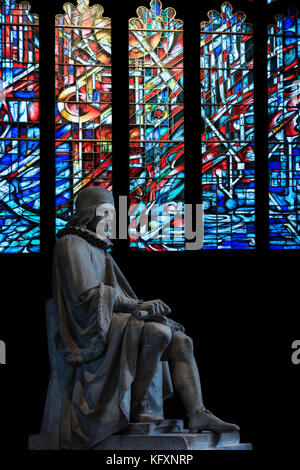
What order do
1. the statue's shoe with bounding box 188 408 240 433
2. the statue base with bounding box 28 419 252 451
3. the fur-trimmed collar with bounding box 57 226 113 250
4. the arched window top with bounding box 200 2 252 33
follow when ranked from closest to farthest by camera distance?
1. the statue base with bounding box 28 419 252 451
2. the statue's shoe with bounding box 188 408 240 433
3. the fur-trimmed collar with bounding box 57 226 113 250
4. the arched window top with bounding box 200 2 252 33

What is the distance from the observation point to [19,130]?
11492 millimetres

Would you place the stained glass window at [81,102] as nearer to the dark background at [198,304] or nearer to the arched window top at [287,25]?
the dark background at [198,304]

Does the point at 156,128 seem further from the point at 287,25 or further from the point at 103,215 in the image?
the point at 103,215

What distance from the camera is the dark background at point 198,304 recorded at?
10914 millimetres

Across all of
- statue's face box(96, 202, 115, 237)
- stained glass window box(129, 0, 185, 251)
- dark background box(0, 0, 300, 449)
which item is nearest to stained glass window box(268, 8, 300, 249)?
dark background box(0, 0, 300, 449)

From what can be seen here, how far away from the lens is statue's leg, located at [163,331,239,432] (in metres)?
8.16

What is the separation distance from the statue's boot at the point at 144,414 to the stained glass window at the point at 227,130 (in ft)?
10.6

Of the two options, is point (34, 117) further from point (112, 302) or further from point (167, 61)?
point (112, 302)

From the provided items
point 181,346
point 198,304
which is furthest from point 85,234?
point 198,304

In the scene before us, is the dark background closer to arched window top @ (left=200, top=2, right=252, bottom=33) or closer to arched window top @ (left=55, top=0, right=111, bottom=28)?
arched window top @ (left=55, top=0, right=111, bottom=28)

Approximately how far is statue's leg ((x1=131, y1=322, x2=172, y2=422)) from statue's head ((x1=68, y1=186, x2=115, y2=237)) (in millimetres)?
842

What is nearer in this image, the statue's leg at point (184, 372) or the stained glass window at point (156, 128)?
the statue's leg at point (184, 372)

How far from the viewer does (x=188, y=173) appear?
1152 cm

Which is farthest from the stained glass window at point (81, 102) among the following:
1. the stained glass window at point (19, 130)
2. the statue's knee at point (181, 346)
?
the statue's knee at point (181, 346)
